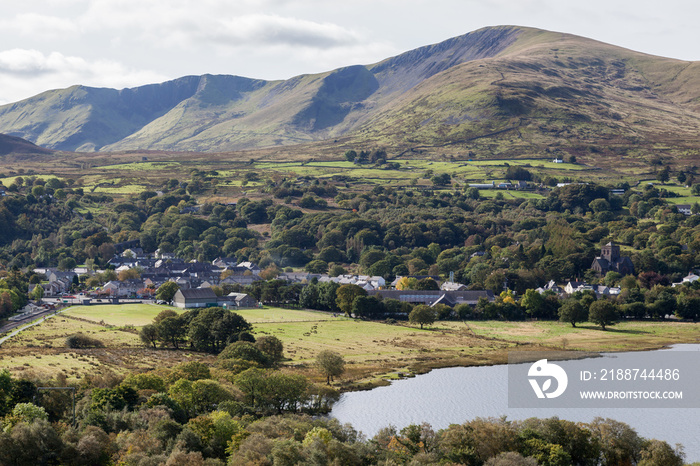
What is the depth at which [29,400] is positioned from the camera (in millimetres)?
43906

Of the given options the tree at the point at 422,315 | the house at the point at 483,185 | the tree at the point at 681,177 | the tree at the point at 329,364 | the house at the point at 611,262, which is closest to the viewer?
the tree at the point at 329,364

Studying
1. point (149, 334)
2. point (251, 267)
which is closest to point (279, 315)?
point (149, 334)

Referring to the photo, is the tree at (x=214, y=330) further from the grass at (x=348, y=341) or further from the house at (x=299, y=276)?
the house at (x=299, y=276)

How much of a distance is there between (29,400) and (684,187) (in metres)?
172

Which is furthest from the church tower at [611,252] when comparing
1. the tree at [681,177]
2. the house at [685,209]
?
the tree at [681,177]

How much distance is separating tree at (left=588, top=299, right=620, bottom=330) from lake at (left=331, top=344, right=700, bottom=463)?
90.8 feet

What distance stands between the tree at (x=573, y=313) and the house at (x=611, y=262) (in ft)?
96.8

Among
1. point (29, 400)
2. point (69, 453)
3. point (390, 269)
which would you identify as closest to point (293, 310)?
point (390, 269)

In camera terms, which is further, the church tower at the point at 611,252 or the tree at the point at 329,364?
the church tower at the point at 611,252

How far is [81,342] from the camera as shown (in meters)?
68.4

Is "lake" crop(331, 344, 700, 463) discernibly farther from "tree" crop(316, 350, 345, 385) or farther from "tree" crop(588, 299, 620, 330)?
"tree" crop(588, 299, 620, 330)

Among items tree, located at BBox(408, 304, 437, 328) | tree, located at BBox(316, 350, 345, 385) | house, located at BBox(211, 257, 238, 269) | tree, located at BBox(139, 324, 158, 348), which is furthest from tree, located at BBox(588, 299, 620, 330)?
house, located at BBox(211, 257, 238, 269)

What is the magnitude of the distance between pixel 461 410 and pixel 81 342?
3570 cm

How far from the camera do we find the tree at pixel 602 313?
281 feet
